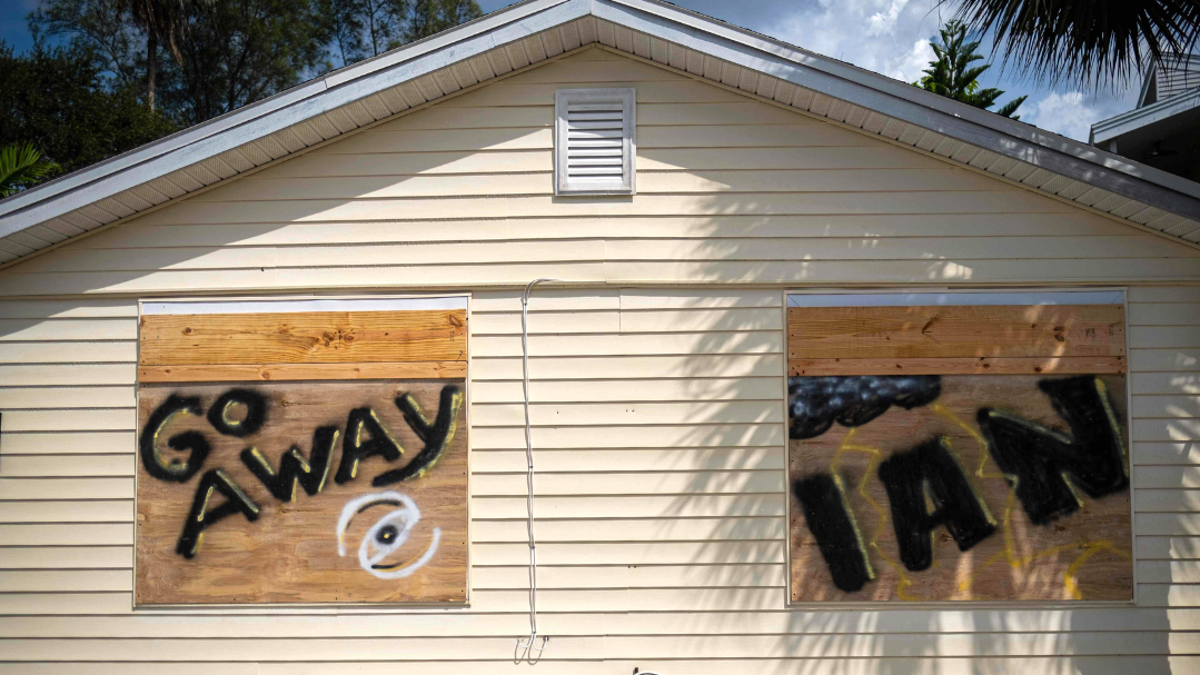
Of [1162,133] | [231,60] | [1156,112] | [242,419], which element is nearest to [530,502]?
[242,419]

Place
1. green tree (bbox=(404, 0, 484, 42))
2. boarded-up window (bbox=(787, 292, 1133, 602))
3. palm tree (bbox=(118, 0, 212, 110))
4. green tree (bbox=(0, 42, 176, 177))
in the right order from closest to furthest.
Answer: boarded-up window (bbox=(787, 292, 1133, 602)), green tree (bbox=(0, 42, 176, 177)), palm tree (bbox=(118, 0, 212, 110)), green tree (bbox=(404, 0, 484, 42))

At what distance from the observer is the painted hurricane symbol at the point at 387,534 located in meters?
5.06

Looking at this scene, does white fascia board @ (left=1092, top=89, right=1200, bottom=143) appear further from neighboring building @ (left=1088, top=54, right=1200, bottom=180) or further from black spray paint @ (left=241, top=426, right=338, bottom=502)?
black spray paint @ (left=241, top=426, right=338, bottom=502)

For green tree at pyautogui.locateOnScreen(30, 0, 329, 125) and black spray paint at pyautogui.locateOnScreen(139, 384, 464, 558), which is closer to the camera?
black spray paint at pyautogui.locateOnScreen(139, 384, 464, 558)

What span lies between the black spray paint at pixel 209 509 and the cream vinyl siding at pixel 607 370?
0.41m

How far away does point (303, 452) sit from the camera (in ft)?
16.9

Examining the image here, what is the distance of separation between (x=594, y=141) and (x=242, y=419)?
2898 mm

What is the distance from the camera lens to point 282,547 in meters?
5.11

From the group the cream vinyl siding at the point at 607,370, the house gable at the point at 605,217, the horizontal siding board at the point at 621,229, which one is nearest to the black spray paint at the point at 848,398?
the cream vinyl siding at the point at 607,370

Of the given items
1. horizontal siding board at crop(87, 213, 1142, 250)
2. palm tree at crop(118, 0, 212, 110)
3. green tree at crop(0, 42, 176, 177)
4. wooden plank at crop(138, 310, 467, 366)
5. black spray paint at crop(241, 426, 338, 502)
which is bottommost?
black spray paint at crop(241, 426, 338, 502)

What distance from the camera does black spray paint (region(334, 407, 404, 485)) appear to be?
5.12 metres

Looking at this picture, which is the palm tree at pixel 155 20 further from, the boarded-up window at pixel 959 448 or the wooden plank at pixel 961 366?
the boarded-up window at pixel 959 448

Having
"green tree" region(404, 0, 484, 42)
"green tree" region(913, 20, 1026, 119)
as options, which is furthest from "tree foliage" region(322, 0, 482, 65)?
"green tree" region(913, 20, 1026, 119)

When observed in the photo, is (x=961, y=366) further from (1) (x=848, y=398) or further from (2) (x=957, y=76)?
(2) (x=957, y=76)
